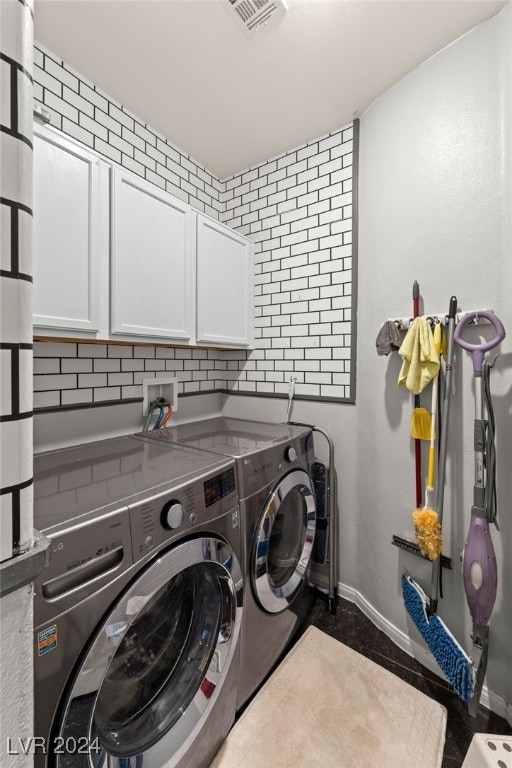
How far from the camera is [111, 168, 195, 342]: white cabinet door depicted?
141 cm

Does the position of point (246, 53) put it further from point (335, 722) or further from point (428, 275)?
point (335, 722)

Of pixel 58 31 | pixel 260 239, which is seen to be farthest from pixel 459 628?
pixel 58 31

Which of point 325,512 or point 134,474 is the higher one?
point 134,474

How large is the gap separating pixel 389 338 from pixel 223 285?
1.05 m

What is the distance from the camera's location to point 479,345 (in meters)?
1.31

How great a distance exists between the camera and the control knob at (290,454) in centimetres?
153

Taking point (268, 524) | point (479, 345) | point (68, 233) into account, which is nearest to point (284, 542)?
point (268, 524)

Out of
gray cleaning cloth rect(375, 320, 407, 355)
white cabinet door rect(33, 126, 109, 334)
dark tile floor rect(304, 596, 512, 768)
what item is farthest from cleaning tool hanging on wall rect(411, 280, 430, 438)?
white cabinet door rect(33, 126, 109, 334)

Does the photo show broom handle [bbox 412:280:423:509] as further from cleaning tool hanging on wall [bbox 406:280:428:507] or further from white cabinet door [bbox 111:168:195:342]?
white cabinet door [bbox 111:168:195:342]

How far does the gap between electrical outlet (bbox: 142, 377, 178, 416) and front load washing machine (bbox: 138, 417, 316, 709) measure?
7.3 inches

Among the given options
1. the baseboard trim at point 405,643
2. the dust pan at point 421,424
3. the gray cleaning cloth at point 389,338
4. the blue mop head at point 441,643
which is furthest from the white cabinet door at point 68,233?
the baseboard trim at point 405,643

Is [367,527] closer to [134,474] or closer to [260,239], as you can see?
[134,474]

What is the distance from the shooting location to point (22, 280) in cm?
42

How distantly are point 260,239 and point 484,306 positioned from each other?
1.50 m
